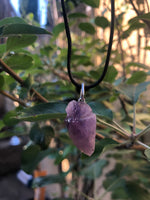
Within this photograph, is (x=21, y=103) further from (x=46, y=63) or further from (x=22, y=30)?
(x=46, y=63)

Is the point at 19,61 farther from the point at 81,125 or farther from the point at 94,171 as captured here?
the point at 94,171

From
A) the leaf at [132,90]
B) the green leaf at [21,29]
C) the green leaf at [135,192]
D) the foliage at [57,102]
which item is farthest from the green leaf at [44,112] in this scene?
the green leaf at [135,192]

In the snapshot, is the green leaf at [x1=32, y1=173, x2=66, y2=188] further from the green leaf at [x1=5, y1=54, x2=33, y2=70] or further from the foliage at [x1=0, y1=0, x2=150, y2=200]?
the green leaf at [x1=5, y1=54, x2=33, y2=70]

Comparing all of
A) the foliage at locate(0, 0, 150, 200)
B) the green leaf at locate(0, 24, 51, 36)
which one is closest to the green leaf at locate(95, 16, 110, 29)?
the foliage at locate(0, 0, 150, 200)

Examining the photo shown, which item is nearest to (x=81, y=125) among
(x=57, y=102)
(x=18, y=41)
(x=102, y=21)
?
(x=57, y=102)

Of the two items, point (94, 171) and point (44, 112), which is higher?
point (44, 112)

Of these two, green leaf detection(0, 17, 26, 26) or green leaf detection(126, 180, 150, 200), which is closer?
green leaf detection(0, 17, 26, 26)
